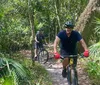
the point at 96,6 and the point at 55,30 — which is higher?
the point at 96,6

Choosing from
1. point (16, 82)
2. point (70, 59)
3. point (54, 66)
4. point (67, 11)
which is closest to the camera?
point (16, 82)

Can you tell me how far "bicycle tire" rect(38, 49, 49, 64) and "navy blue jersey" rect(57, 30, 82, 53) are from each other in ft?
20.2

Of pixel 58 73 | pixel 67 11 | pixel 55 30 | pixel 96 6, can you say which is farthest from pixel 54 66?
pixel 55 30

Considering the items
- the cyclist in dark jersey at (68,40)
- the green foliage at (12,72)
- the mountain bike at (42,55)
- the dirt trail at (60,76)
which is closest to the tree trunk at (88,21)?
the dirt trail at (60,76)

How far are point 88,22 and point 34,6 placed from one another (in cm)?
295

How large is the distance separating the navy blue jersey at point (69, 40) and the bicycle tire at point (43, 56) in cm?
616

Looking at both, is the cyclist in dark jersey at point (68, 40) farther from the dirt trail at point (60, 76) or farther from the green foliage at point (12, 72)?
the green foliage at point (12, 72)

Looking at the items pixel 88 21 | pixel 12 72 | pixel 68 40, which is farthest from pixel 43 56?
pixel 12 72

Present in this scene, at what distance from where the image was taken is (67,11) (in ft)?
76.2

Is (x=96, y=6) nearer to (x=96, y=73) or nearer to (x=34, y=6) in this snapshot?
(x=34, y=6)

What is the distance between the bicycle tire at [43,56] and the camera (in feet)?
43.3

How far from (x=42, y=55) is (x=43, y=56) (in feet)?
0.34

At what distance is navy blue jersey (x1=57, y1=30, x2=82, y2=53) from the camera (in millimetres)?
6750

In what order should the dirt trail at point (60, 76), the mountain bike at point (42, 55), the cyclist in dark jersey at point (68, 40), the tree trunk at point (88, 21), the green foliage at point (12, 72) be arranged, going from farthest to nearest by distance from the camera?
the mountain bike at point (42, 55)
the tree trunk at point (88, 21)
the dirt trail at point (60, 76)
the cyclist in dark jersey at point (68, 40)
the green foliage at point (12, 72)
